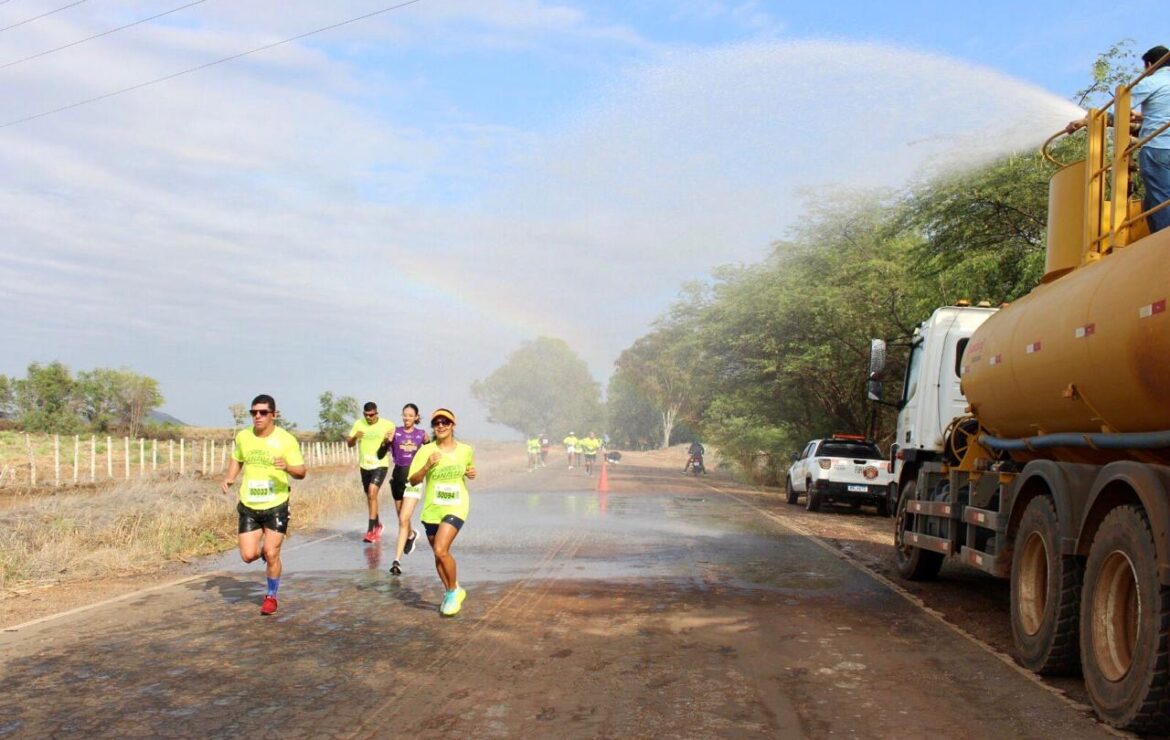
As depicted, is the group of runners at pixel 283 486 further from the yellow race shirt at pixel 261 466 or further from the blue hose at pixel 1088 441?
the blue hose at pixel 1088 441

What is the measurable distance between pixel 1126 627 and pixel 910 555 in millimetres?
5546

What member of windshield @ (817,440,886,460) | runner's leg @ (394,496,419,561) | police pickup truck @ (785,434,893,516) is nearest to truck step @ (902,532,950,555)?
runner's leg @ (394,496,419,561)

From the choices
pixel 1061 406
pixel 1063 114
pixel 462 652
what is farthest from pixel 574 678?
pixel 1063 114

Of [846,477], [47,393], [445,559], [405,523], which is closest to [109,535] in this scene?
[405,523]

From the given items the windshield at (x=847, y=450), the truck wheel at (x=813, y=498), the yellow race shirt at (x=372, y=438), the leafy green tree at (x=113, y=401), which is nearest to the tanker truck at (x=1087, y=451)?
the yellow race shirt at (x=372, y=438)

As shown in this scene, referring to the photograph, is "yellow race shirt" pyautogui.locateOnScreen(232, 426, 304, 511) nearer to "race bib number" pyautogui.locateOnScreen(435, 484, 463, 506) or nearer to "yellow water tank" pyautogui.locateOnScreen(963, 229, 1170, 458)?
"race bib number" pyautogui.locateOnScreen(435, 484, 463, 506)

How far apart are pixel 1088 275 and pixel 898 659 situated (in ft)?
9.39

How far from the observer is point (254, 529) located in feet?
29.1

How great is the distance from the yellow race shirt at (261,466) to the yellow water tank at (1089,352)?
5.99 metres

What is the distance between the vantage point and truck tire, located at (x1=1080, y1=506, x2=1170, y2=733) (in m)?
4.95

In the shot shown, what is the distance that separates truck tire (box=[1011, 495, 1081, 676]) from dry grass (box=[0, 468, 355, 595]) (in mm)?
9025

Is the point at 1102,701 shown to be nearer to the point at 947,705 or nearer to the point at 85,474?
the point at 947,705

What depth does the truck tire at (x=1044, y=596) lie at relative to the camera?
6.32m

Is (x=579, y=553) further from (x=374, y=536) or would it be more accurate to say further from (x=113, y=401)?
(x=113, y=401)
